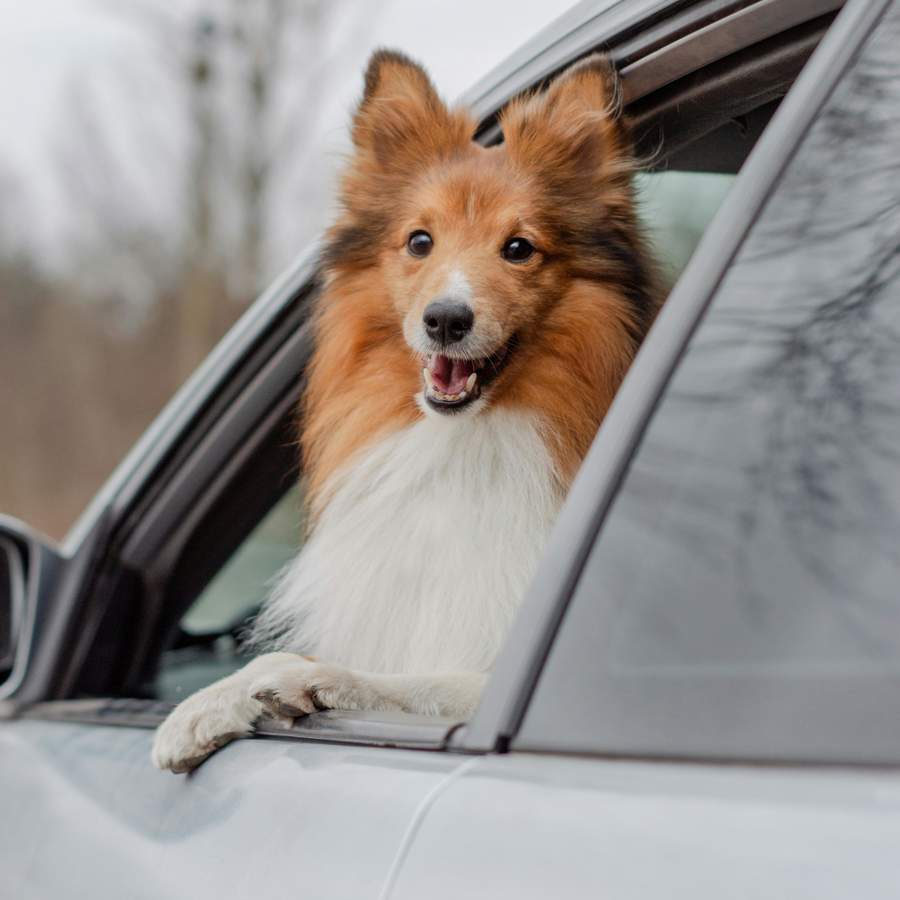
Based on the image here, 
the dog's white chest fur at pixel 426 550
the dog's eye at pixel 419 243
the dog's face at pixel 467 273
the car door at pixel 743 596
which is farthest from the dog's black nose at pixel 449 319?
the car door at pixel 743 596

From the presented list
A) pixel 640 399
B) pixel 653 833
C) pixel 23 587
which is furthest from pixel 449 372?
pixel 653 833

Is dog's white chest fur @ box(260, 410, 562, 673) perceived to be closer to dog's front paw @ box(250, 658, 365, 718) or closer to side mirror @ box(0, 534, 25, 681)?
dog's front paw @ box(250, 658, 365, 718)

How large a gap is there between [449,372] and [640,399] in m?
1.64

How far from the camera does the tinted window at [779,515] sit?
107 cm

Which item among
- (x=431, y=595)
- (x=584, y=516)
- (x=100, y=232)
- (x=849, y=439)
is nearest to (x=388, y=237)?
(x=431, y=595)

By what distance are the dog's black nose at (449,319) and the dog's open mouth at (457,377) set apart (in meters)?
0.05

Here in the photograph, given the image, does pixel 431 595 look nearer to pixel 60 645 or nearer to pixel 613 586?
pixel 60 645

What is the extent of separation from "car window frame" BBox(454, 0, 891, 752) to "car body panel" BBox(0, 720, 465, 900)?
96 millimetres

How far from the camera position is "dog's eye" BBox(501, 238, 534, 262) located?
3082 mm

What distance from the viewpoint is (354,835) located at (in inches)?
54.2

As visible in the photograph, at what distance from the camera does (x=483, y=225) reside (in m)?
3.13

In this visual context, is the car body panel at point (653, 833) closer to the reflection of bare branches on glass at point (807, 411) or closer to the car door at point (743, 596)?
the car door at point (743, 596)

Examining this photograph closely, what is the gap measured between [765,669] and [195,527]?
2252 millimetres

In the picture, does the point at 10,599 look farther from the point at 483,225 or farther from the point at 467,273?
the point at 483,225
